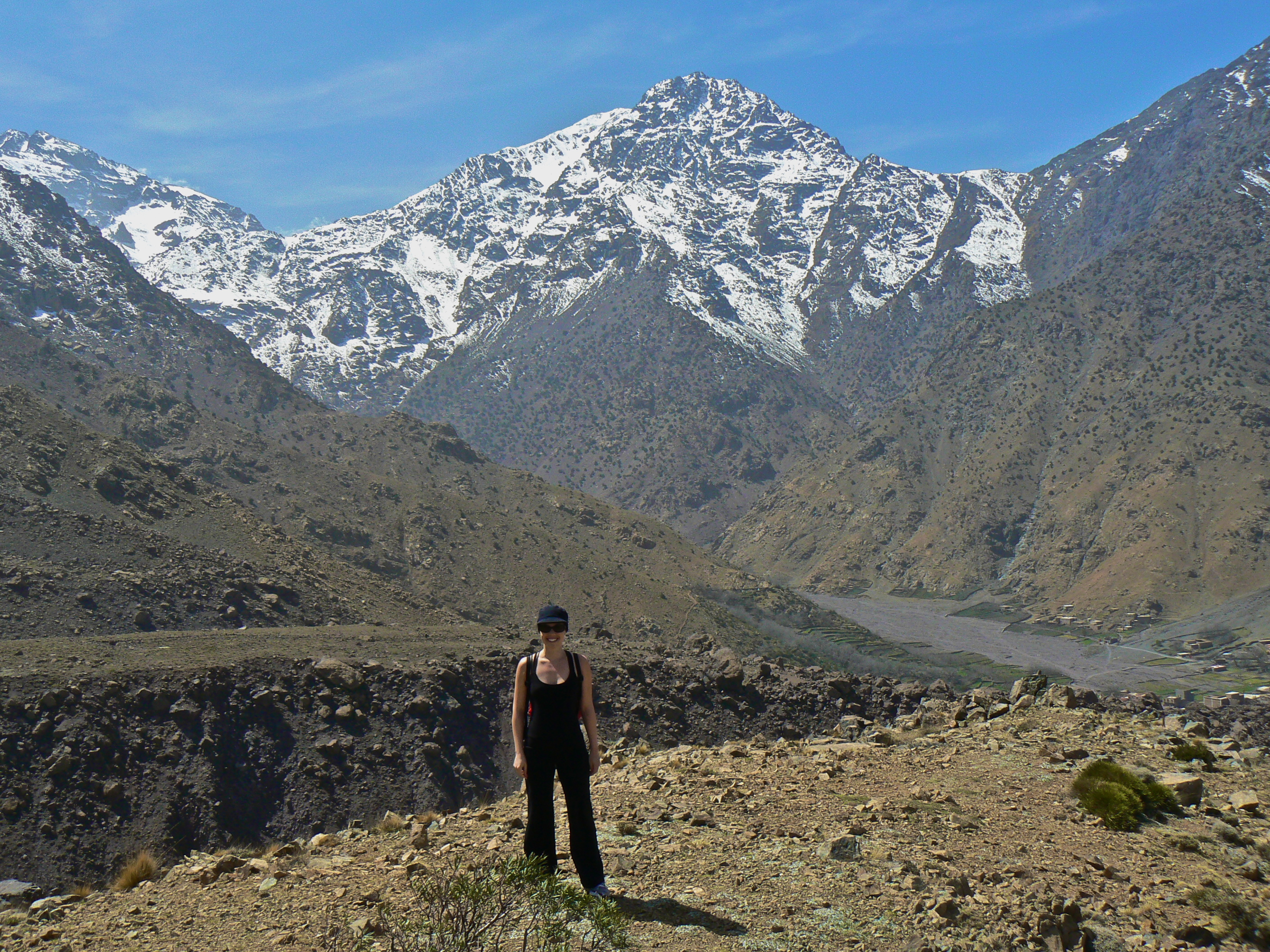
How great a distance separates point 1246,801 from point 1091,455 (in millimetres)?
145311

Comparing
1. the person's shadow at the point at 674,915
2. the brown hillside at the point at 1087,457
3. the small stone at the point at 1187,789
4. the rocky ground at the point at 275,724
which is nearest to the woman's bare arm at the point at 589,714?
the person's shadow at the point at 674,915

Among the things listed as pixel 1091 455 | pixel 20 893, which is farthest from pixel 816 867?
pixel 1091 455

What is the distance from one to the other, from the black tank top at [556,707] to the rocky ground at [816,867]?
5.87 feet

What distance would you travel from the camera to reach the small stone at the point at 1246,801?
44.3ft

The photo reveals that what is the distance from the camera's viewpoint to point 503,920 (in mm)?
7715

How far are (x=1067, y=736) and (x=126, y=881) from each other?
47.5ft

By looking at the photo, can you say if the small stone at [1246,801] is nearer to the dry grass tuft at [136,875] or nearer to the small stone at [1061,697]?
the small stone at [1061,697]

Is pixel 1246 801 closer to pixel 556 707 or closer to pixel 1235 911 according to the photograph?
pixel 1235 911

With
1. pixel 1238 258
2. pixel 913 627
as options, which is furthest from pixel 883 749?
pixel 1238 258

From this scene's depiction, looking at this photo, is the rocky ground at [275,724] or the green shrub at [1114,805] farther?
the rocky ground at [275,724]

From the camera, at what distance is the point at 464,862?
10273mm

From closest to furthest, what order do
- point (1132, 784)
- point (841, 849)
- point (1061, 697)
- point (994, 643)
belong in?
point (841, 849) < point (1132, 784) < point (1061, 697) < point (994, 643)

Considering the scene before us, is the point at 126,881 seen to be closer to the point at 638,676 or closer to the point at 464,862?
the point at 464,862

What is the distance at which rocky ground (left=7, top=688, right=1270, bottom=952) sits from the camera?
8898 mm
